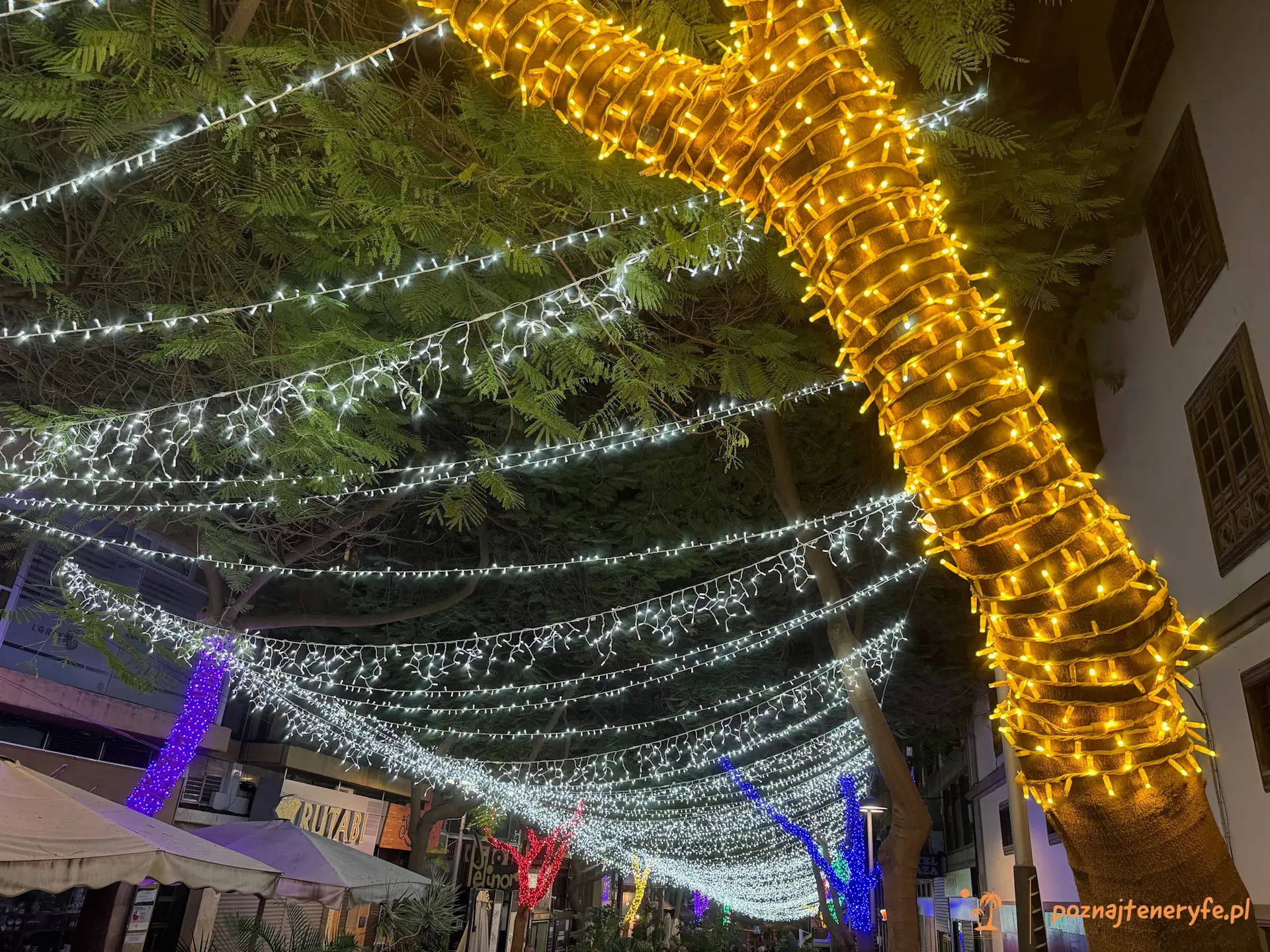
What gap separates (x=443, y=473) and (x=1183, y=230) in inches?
302

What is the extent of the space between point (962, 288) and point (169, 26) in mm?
3384

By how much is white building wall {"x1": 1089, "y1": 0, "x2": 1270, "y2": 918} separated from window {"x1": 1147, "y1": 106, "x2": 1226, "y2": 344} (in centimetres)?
11

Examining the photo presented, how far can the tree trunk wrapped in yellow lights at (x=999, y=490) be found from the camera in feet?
4.18

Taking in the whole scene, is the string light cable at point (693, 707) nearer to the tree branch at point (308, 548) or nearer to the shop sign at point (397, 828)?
the tree branch at point (308, 548)

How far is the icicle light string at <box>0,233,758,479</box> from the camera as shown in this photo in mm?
4453

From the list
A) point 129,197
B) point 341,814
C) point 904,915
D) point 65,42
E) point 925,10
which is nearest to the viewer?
point 925,10

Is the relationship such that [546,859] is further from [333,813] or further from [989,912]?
[989,912]

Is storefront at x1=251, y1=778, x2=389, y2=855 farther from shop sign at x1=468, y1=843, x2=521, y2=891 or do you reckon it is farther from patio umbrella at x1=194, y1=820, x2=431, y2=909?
shop sign at x1=468, y1=843, x2=521, y2=891

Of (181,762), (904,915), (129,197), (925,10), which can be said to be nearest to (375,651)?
(181,762)

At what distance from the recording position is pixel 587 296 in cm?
464

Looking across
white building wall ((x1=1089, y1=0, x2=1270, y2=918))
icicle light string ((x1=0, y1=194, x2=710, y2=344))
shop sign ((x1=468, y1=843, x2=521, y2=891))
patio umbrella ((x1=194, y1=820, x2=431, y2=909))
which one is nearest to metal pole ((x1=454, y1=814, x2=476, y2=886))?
shop sign ((x1=468, y1=843, x2=521, y2=891))

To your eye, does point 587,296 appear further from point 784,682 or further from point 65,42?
point 784,682

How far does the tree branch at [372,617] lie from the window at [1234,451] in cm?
810

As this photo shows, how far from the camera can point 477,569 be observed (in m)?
7.85
